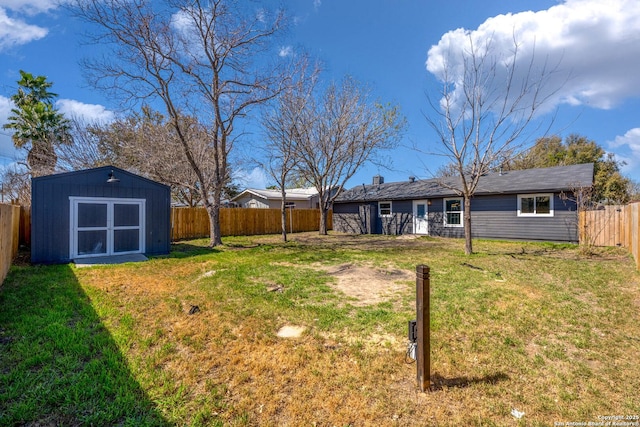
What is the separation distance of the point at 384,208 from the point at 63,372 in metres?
16.1

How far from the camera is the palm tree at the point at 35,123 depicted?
1556 cm

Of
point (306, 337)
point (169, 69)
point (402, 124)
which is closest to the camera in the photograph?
point (306, 337)

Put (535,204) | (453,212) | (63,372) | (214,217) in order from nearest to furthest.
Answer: (63,372)
(214,217)
(535,204)
(453,212)

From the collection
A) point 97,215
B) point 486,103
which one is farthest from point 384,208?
point 97,215

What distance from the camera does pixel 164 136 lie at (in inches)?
607

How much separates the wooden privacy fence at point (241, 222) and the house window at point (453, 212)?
853 centimetres

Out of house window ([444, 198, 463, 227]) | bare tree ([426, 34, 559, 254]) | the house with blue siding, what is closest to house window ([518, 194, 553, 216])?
the house with blue siding

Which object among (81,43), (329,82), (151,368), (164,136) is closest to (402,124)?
(329,82)

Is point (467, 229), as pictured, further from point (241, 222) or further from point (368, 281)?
point (241, 222)

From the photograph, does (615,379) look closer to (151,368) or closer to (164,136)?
(151,368)

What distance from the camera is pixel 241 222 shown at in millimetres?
16469

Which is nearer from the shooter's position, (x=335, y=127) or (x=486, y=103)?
(x=486, y=103)

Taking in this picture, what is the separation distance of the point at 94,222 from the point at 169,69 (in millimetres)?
5336

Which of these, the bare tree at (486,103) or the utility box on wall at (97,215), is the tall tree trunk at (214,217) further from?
the bare tree at (486,103)
